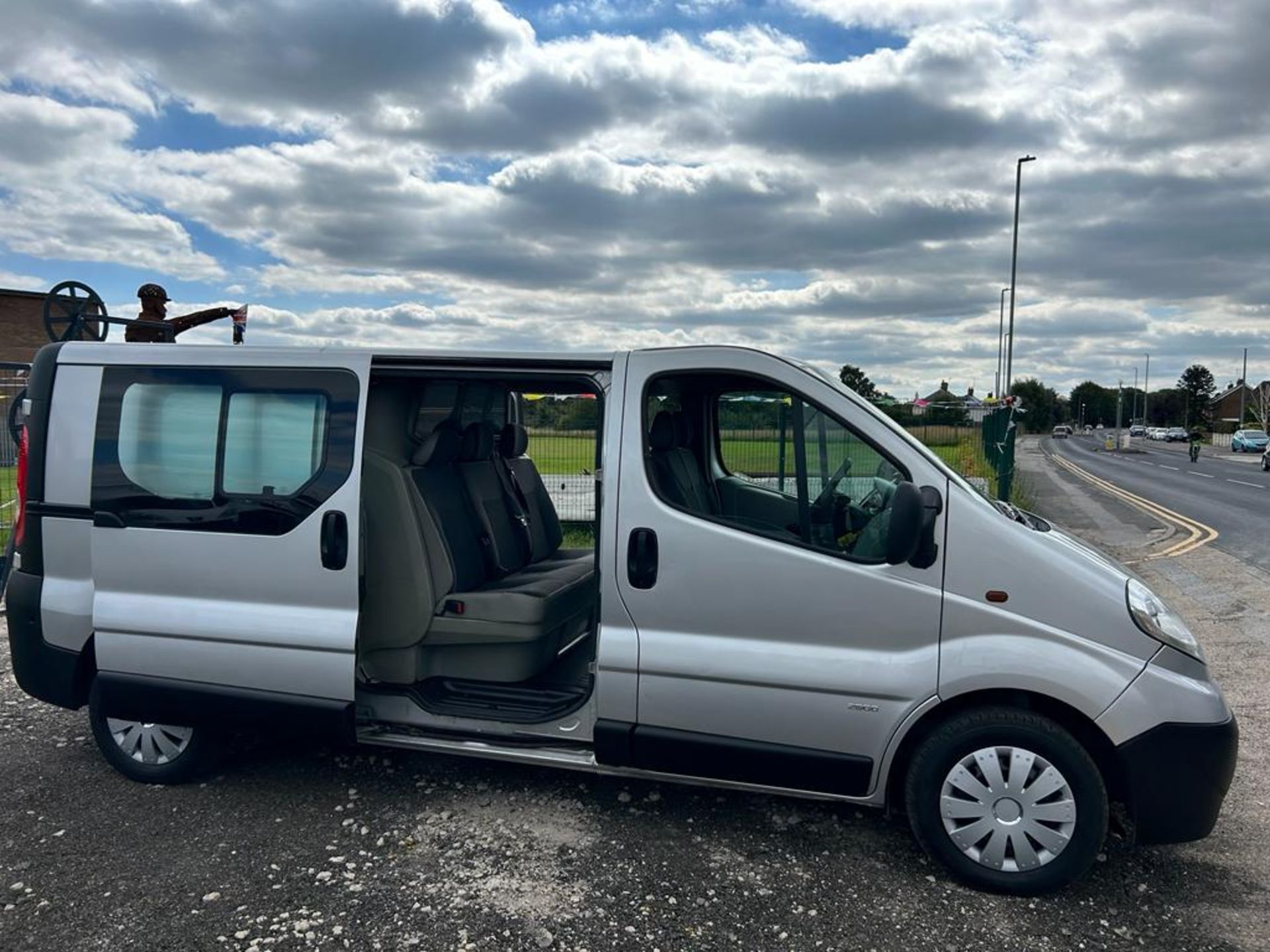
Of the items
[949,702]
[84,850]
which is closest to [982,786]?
[949,702]

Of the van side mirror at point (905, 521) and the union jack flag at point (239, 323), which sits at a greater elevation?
the union jack flag at point (239, 323)

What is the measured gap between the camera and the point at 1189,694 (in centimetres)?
334

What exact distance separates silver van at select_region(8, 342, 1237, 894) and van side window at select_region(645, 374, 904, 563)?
2cm

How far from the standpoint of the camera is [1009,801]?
3.42m

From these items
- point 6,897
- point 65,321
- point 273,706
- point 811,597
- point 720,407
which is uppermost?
point 65,321

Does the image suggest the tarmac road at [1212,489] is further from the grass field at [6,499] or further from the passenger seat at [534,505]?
the grass field at [6,499]

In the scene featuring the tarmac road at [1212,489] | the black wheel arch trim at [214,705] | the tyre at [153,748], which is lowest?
the tyre at [153,748]

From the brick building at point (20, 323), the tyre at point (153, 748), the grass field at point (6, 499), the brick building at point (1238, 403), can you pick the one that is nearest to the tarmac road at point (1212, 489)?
the tyre at point (153, 748)

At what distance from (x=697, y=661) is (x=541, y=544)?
226 centimetres

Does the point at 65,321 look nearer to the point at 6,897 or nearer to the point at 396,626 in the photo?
the point at 396,626

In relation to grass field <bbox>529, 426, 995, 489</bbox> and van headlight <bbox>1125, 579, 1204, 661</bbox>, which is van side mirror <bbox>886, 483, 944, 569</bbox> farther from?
van headlight <bbox>1125, 579, 1204, 661</bbox>

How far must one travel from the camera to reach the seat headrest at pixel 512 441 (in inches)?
216

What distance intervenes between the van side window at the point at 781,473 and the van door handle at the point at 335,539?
1.33 metres

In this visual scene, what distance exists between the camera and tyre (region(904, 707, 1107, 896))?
3.36m
